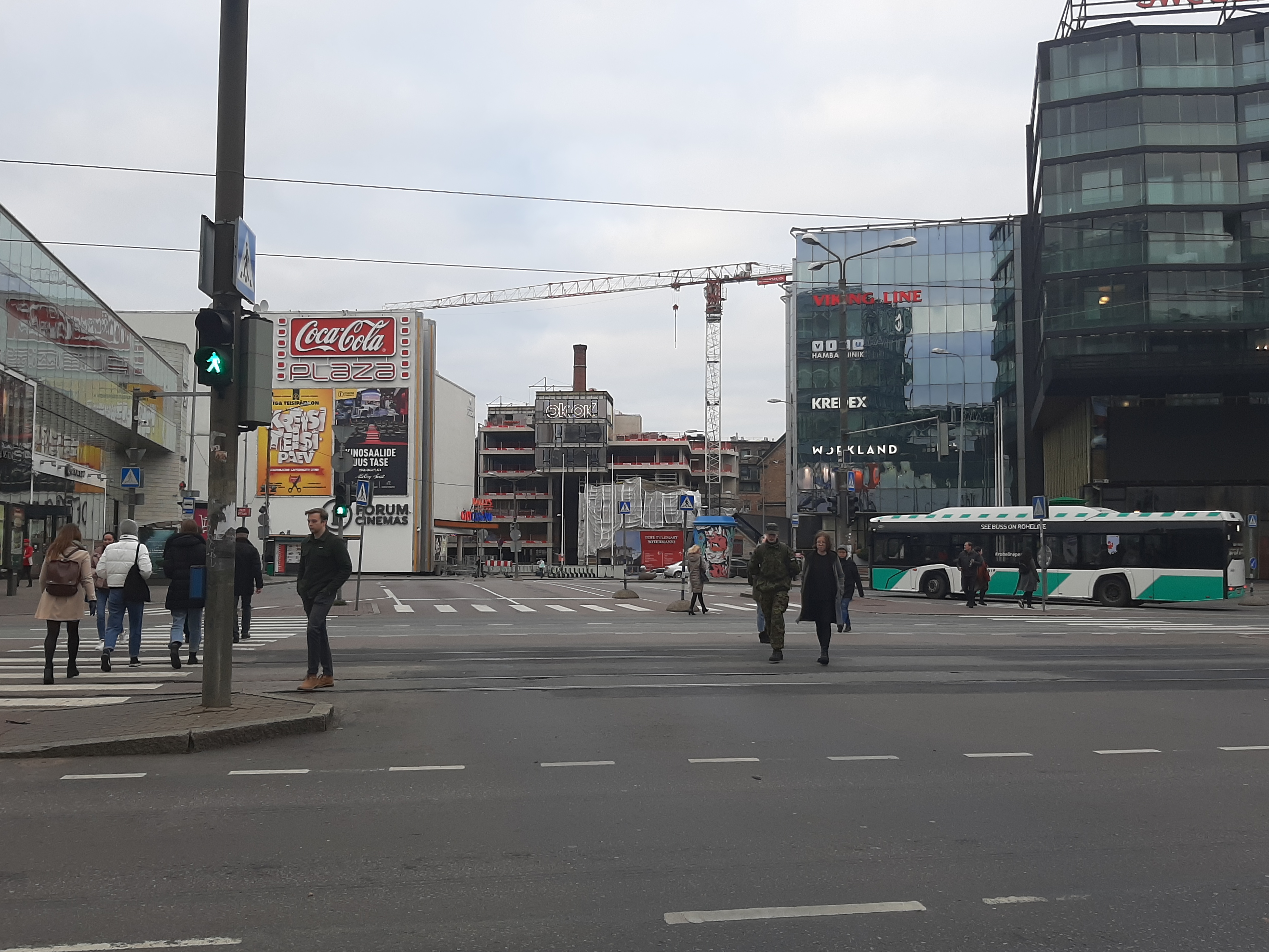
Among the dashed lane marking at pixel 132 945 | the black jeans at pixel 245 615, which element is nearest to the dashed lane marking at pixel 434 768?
the dashed lane marking at pixel 132 945

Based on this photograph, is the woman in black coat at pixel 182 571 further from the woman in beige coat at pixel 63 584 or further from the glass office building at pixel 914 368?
the glass office building at pixel 914 368

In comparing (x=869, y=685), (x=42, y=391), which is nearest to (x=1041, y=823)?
(x=869, y=685)

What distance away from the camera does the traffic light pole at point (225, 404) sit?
29.3ft

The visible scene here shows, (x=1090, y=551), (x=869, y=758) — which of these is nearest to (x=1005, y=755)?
(x=869, y=758)

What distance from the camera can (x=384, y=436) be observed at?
255 ft

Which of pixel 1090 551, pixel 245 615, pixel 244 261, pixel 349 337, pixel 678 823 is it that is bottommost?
pixel 678 823

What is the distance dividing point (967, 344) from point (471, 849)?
236 feet

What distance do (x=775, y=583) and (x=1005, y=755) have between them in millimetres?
6669

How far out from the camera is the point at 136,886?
4.93 meters

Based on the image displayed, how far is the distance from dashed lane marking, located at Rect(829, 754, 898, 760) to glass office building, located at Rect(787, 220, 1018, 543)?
64.2 metres

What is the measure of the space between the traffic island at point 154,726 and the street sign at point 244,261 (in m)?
3.54

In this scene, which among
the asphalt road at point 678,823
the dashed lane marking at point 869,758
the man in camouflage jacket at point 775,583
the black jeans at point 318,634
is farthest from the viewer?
the man in camouflage jacket at point 775,583

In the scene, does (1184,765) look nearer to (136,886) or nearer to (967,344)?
(136,886)

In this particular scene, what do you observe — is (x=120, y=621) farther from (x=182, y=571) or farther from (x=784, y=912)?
(x=784, y=912)
